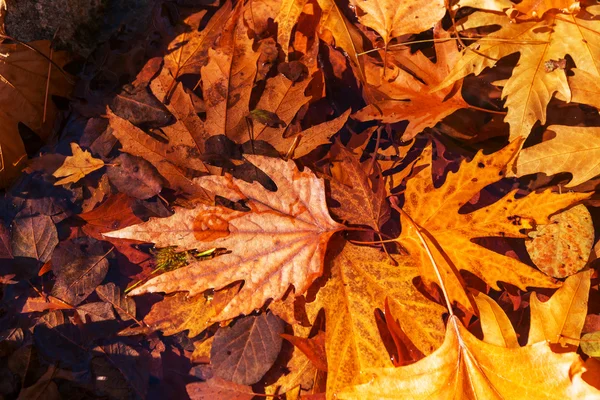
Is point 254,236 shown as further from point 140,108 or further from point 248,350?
point 140,108

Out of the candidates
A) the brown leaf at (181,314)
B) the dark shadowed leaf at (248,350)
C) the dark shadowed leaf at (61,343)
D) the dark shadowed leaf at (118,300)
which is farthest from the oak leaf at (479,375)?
the dark shadowed leaf at (61,343)

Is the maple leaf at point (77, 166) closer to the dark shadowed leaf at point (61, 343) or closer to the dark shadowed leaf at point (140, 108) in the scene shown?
the dark shadowed leaf at point (140, 108)

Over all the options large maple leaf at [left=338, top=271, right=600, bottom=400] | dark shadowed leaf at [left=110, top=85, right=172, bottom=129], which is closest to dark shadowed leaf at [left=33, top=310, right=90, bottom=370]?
dark shadowed leaf at [left=110, top=85, right=172, bottom=129]

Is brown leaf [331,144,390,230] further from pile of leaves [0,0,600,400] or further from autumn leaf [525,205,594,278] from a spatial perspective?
autumn leaf [525,205,594,278]

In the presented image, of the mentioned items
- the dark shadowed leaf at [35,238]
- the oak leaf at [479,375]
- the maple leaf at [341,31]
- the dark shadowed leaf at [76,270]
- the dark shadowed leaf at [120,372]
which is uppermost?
the maple leaf at [341,31]

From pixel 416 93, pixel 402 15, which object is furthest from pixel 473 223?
pixel 402 15

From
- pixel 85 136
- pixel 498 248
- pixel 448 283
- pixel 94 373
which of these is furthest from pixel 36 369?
pixel 498 248

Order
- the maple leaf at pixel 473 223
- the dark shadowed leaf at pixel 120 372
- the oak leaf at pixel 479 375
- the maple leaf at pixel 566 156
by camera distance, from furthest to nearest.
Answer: the dark shadowed leaf at pixel 120 372 < the maple leaf at pixel 566 156 < the maple leaf at pixel 473 223 < the oak leaf at pixel 479 375
